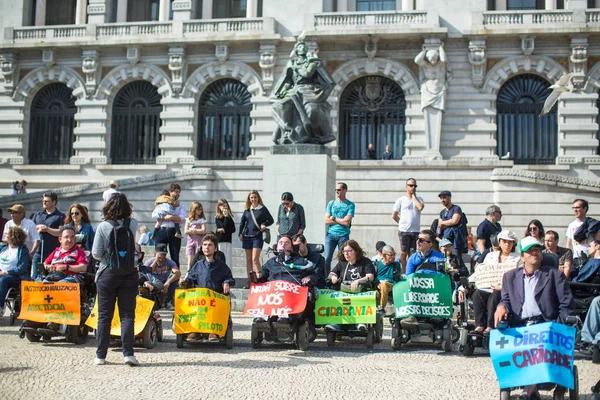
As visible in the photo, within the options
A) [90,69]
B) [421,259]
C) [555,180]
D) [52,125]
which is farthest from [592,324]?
[52,125]

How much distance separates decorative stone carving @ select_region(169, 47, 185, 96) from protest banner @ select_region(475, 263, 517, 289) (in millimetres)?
21035

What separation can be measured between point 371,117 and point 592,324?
19.4m

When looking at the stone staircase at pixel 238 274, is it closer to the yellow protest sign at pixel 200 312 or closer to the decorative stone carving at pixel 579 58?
the yellow protest sign at pixel 200 312

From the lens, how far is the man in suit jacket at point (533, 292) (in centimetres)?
774

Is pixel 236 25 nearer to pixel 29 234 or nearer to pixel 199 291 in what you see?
pixel 29 234

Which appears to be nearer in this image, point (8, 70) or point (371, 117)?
point (371, 117)

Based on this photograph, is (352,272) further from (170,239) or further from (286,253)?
(170,239)

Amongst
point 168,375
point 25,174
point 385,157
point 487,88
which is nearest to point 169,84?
point 25,174

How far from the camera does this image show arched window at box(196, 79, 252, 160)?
96.3 feet

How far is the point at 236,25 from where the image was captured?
29.0 metres

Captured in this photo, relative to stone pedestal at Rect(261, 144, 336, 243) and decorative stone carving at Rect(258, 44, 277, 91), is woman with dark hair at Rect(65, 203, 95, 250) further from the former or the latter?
decorative stone carving at Rect(258, 44, 277, 91)

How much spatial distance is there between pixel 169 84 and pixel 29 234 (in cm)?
1726

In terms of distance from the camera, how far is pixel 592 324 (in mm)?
9656

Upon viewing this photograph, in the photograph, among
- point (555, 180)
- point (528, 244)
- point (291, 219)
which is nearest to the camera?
point (528, 244)
